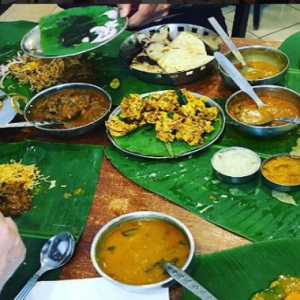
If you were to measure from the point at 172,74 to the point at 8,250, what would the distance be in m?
1.37

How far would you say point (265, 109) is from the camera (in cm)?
232

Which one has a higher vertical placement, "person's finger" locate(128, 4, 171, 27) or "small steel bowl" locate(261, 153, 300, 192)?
"person's finger" locate(128, 4, 171, 27)

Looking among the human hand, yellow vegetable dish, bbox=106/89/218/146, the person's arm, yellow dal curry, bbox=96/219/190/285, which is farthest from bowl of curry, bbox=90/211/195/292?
the human hand

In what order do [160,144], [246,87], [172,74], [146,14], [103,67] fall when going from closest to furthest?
[160,144]
[246,87]
[172,74]
[103,67]
[146,14]

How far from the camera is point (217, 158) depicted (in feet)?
6.85

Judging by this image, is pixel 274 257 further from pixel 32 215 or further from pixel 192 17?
pixel 192 17

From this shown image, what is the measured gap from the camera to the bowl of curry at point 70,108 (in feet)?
7.70

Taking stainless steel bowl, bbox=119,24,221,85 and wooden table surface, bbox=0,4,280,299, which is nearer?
wooden table surface, bbox=0,4,280,299

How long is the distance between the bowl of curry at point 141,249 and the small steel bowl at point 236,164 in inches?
13.8

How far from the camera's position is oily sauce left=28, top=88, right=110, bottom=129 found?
2.41 meters

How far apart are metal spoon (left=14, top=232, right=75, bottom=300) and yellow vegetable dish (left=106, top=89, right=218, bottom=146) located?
64 cm

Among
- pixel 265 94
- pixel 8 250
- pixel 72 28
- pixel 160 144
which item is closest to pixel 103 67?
pixel 72 28

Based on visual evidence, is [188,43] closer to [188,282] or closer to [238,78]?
[238,78]

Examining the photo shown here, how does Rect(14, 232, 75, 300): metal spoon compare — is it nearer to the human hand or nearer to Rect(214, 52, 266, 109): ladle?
Rect(214, 52, 266, 109): ladle
